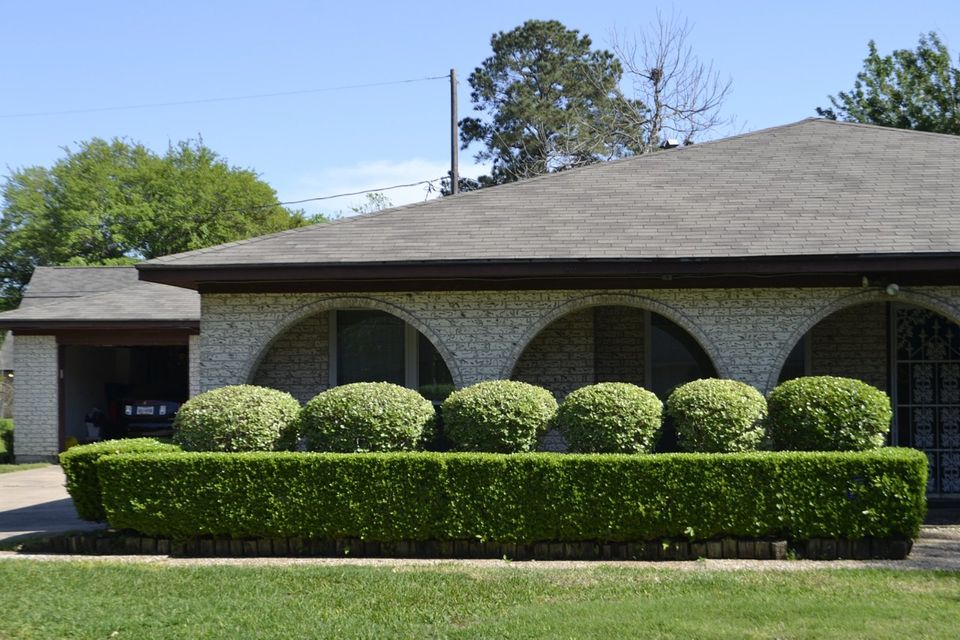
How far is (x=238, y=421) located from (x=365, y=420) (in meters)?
1.38

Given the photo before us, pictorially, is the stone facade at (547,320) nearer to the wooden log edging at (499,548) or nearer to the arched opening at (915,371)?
the arched opening at (915,371)

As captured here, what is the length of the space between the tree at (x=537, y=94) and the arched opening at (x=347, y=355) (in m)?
29.5

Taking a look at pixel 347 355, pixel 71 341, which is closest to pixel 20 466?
pixel 71 341

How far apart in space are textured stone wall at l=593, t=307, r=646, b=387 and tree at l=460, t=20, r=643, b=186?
29.2 m

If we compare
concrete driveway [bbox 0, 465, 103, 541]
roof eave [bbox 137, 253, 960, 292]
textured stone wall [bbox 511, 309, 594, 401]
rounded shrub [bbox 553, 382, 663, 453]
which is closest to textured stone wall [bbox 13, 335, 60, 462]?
concrete driveway [bbox 0, 465, 103, 541]

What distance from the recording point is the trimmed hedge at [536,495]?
32.6 feet

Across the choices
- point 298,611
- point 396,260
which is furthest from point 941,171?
point 298,611

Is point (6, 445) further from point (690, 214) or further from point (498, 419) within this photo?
point (690, 214)

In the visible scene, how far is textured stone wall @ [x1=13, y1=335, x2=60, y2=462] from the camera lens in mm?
21797

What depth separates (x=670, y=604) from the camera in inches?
309

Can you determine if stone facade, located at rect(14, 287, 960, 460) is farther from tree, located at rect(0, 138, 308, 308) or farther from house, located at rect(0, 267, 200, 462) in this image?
tree, located at rect(0, 138, 308, 308)

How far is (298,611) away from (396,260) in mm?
5386

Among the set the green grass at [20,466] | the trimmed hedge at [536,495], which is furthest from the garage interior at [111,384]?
Answer: the trimmed hedge at [536,495]

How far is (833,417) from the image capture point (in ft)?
35.0
